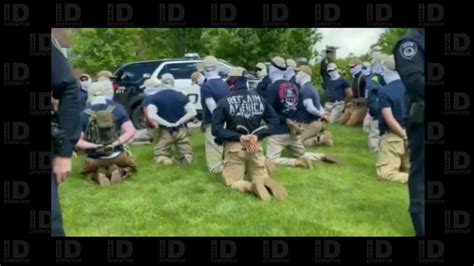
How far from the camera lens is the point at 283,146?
28.2ft

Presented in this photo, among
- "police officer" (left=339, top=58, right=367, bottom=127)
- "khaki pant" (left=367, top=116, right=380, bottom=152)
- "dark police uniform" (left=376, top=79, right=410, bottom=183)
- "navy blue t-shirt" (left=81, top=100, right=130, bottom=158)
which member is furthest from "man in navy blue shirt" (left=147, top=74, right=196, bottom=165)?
"dark police uniform" (left=376, top=79, right=410, bottom=183)

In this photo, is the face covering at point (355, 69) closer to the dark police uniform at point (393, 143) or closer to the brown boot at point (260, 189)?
the dark police uniform at point (393, 143)

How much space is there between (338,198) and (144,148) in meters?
2.94

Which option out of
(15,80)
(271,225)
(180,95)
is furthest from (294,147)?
(15,80)

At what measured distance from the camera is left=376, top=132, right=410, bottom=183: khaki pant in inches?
235

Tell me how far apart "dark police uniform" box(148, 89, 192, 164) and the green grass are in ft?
5.77

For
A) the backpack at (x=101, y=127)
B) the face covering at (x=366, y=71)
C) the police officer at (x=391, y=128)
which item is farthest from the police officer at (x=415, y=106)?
the backpack at (x=101, y=127)

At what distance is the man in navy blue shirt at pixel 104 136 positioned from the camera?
21.6ft

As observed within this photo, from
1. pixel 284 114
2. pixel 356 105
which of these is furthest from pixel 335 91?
pixel 284 114

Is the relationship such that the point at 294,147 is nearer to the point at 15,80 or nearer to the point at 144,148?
the point at 144,148

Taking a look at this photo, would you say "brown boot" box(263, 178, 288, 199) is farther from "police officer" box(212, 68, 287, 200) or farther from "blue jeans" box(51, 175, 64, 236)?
"blue jeans" box(51, 175, 64, 236)

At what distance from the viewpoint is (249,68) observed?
674cm

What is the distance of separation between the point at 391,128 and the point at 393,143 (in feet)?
0.78

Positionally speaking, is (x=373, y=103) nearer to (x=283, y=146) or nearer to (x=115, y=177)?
(x=283, y=146)
